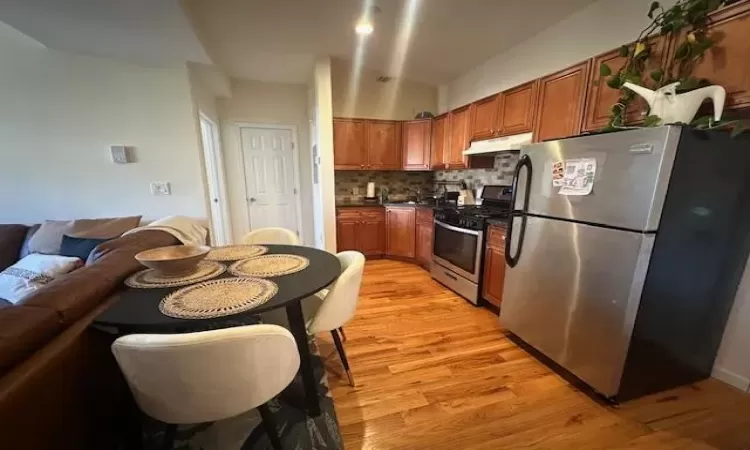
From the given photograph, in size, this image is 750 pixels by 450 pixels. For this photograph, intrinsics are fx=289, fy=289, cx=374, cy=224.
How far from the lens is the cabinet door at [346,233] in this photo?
13.0 ft

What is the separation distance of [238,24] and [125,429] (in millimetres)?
2999

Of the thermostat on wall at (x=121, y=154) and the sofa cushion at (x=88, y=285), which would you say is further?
the thermostat on wall at (x=121, y=154)

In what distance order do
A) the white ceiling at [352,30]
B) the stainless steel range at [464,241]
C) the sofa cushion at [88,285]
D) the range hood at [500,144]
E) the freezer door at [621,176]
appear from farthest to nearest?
the stainless steel range at [464,241], the range hood at [500,144], the white ceiling at [352,30], the freezer door at [621,176], the sofa cushion at [88,285]

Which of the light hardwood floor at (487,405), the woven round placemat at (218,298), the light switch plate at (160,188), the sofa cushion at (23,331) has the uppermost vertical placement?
the light switch plate at (160,188)

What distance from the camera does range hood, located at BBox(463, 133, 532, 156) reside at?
2580 millimetres

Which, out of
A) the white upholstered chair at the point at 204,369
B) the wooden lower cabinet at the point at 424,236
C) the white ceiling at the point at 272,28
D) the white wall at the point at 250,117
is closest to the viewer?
the white upholstered chair at the point at 204,369

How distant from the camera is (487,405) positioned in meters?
1.60

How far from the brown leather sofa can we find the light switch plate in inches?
66.7

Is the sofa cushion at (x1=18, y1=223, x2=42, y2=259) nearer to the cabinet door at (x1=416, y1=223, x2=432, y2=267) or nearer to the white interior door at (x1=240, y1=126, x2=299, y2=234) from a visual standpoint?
the white interior door at (x1=240, y1=126, x2=299, y2=234)

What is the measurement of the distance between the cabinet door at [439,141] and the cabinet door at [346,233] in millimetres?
1358

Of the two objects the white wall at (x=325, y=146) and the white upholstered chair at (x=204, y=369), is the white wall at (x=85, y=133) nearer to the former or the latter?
the white wall at (x=325, y=146)

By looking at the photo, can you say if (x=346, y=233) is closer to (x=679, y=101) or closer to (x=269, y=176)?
(x=269, y=176)

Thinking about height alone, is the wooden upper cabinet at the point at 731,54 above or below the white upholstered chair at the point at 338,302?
above

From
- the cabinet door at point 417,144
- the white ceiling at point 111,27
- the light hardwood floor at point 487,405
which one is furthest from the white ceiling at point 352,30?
the light hardwood floor at point 487,405
